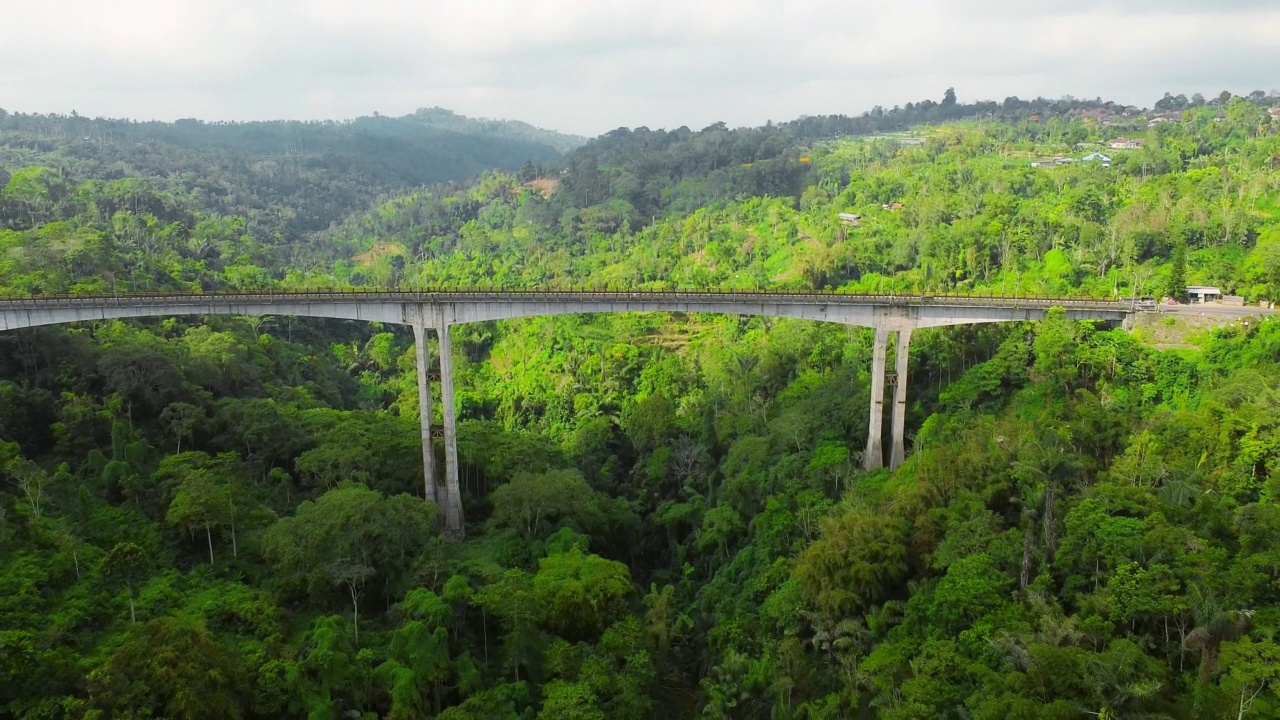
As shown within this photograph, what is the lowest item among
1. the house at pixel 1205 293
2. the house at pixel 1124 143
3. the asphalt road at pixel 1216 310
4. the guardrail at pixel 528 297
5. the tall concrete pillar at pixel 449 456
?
the tall concrete pillar at pixel 449 456

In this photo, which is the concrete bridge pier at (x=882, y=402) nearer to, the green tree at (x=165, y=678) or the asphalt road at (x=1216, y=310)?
the asphalt road at (x=1216, y=310)

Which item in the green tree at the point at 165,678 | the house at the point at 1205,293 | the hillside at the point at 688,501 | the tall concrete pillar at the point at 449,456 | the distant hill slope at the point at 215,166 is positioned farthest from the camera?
the distant hill slope at the point at 215,166

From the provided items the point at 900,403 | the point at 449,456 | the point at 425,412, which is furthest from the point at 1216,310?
the point at 425,412

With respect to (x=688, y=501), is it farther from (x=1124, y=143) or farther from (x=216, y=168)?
(x=216, y=168)

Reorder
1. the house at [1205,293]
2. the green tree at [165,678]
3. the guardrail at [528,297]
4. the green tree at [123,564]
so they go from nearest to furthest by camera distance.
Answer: the green tree at [165,678] → the green tree at [123,564] → the guardrail at [528,297] → the house at [1205,293]

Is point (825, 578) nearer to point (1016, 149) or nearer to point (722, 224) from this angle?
point (722, 224)

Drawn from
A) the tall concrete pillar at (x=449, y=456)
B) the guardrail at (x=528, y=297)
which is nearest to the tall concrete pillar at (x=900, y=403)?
the guardrail at (x=528, y=297)
